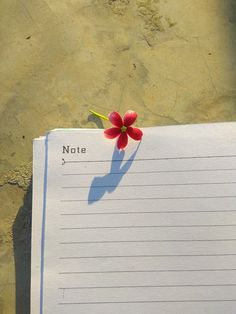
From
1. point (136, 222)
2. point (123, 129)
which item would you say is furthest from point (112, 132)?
point (136, 222)

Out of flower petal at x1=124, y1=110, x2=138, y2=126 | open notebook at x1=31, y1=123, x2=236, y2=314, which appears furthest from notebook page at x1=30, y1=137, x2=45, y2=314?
flower petal at x1=124, y1=110, x2=138, y2=126

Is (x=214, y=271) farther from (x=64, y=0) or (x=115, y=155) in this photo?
(x=64, y=0)

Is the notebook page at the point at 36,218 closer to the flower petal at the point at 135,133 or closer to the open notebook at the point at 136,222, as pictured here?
the open notebook at the point at 136,222

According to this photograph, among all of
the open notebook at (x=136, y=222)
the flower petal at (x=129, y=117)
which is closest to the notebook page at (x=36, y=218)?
the open notebook at (x=136, y=222)

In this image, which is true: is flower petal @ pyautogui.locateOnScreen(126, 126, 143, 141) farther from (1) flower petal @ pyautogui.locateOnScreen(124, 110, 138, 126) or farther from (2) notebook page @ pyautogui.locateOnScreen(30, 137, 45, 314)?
(2) notebook page @ pyautogui.locateOnScreen(30, 137, 45, 314)

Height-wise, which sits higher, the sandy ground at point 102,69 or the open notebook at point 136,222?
the sandy ground at point 102,69

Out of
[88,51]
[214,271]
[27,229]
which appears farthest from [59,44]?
[214,271]
